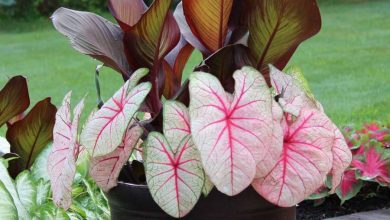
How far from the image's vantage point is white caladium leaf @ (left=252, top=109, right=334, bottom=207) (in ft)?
3.95

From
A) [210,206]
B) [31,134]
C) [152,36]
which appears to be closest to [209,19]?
[152,36]

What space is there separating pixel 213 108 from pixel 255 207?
18 centimetres

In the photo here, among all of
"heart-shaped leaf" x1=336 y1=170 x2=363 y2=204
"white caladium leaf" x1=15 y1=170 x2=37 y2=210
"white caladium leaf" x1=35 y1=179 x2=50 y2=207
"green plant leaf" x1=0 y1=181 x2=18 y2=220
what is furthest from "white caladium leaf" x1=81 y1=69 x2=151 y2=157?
"heart-shaped leaf" x1=336 y1=170 x2=363 y2=204

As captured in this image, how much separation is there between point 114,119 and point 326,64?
17.5 feet

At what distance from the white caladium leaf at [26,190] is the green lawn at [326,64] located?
273cm

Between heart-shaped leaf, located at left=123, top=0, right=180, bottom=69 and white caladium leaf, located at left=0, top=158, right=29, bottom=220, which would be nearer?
heart-shaped leaf, located at left=123, top=0, right=180, bottom=69

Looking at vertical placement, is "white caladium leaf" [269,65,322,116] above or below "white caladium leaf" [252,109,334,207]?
above

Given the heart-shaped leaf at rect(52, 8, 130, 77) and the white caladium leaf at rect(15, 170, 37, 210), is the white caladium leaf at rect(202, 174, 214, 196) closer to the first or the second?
the heart-shaped leaf at rect(52, 8, 130, 77)

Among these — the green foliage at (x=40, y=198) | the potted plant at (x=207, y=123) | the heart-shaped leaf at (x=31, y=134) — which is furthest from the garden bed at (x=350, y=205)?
the potted plant at (x=207, y=123)

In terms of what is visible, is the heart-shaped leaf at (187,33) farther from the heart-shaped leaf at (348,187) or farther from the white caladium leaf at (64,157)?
the heart-shaped leaf at (348,187)

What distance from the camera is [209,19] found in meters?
1.32

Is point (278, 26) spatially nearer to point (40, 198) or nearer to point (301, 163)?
point (301, 163)

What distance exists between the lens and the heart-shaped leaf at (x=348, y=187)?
251 centimetres

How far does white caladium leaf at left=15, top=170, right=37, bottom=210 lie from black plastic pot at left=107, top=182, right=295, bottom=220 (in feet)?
1.78
